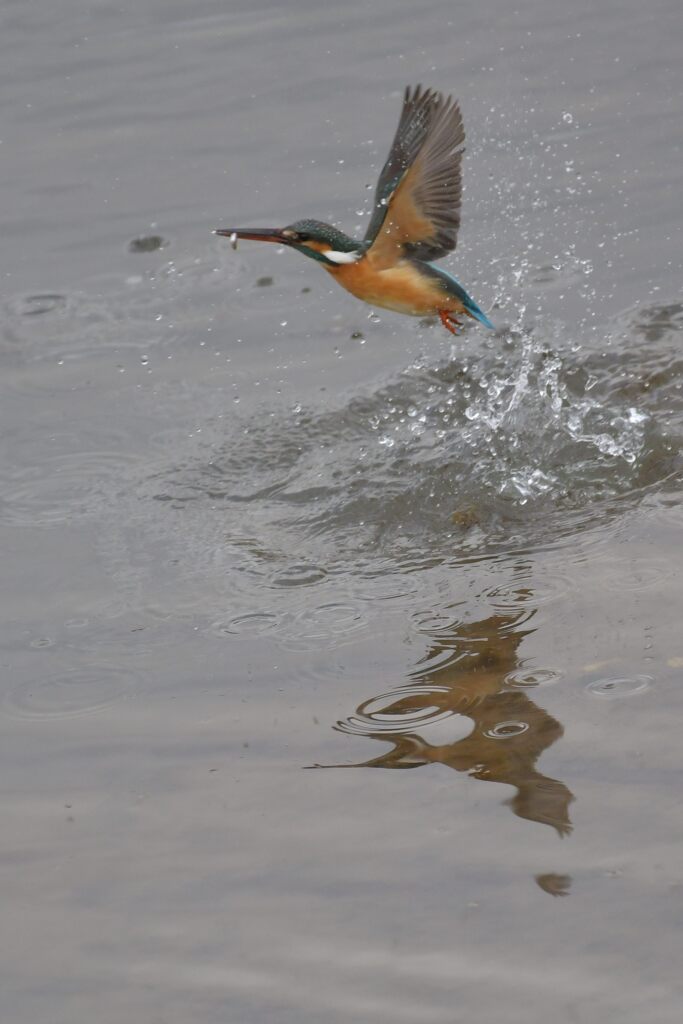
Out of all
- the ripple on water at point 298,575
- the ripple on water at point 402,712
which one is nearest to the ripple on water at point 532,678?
the ripple on water at point 402,712

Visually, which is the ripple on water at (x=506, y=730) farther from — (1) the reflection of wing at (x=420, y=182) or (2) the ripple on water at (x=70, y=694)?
(1) the reflection of wing at (x=420, y=182)

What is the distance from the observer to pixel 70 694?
3461 mm

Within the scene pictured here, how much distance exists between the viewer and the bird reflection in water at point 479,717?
288 centimetres

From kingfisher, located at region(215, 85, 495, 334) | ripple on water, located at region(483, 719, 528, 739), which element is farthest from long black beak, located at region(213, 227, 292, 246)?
ripple on water, located at region(483, 719, 528, 739)

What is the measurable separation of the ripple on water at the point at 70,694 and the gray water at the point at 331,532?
1 centimetres

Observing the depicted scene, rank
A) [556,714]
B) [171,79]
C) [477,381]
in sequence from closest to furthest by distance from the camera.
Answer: [556,714], [477,381], [171,79]

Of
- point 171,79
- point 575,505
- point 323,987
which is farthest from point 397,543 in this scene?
point 171,79

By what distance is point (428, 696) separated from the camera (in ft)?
10.6

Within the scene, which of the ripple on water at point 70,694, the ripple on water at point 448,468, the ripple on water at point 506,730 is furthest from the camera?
the ripple on water at point 448,468

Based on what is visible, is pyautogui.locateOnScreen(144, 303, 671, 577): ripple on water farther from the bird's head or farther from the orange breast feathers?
the bird's head

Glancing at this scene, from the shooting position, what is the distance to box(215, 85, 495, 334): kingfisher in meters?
3.72

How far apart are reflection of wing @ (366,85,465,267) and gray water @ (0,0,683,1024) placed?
2.75 ft

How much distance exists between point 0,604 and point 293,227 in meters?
1.30

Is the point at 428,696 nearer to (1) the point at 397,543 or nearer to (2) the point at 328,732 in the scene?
(2) the point at 328,732
